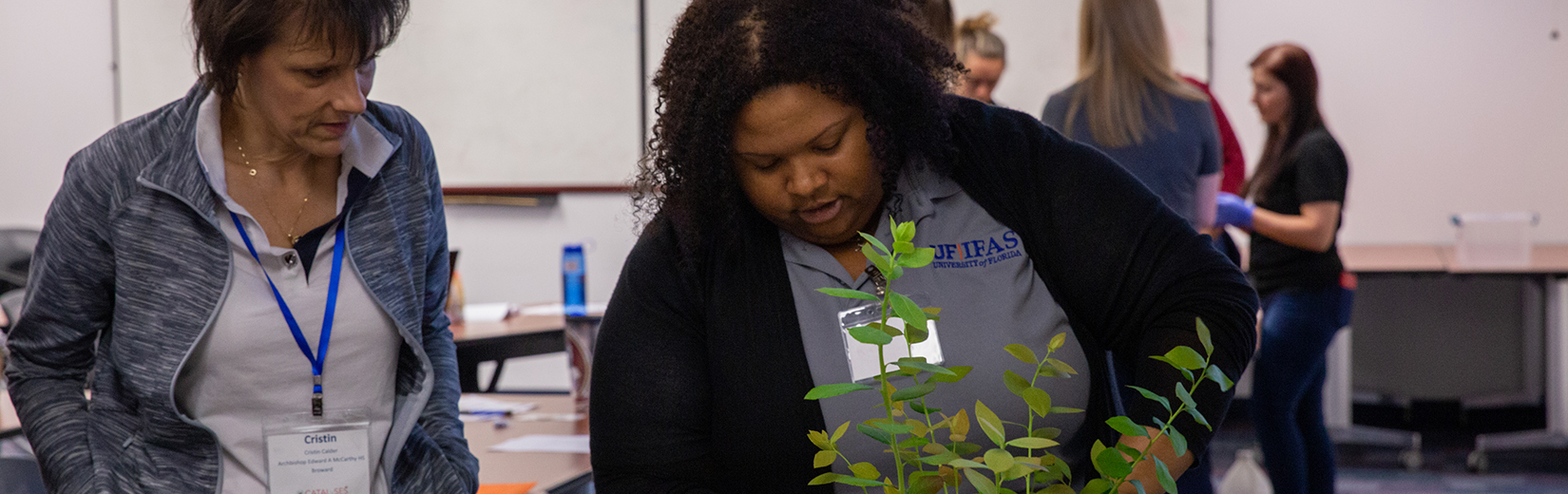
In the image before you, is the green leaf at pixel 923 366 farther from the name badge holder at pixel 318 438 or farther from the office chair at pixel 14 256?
the office chair at pixel 14 256

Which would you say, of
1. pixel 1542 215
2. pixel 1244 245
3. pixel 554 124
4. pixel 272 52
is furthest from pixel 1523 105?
pixel 272 52

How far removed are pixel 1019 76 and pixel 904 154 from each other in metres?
3.77

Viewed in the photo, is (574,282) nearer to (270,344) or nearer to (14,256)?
A: (270,344)

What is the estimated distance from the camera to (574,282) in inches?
122

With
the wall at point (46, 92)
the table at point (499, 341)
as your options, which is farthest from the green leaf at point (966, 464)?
the wall at point (46, 92)

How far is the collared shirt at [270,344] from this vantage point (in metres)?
1.25

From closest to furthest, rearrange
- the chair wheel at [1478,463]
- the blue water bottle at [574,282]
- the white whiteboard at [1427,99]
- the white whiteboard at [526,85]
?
1. the blue water bottle at [574,282]
2. the chair wheel at [1478,463]
3. the white whiteboard at [1427,99]
4. the white whiteboard at [526,85]

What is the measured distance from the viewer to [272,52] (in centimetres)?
122

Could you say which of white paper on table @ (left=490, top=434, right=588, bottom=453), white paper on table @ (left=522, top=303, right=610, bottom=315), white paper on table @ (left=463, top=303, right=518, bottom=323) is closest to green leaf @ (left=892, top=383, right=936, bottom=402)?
white paper on table @ (left=490, top=434, right=588, bottom=453)

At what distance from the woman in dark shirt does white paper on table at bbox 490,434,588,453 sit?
1.69 meters

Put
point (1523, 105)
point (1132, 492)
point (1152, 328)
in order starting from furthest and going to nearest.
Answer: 1. point (1523, 105)
2. point (1152, 328)
3. point (1132, 492)

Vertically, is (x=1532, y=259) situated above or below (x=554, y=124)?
below

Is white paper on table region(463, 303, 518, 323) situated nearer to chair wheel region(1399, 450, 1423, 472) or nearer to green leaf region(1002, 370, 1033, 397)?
green leaf region(1002, 370, 1033, 397)

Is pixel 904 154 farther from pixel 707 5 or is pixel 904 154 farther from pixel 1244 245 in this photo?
pixel 1244 245
